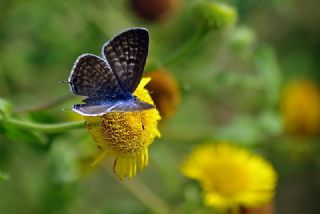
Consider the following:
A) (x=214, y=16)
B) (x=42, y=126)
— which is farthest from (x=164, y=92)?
(x=42, y=126)

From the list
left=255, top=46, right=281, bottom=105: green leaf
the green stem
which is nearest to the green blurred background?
left=255, top=46, right=281, bottom=105: green leaf

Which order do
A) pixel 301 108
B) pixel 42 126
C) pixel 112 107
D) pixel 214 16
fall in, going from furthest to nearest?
1. pixel 301 108
2. pixel 214 16
3. pixel 42 126
4. pixel 112 107

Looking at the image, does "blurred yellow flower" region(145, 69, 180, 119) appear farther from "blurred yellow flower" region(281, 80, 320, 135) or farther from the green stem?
"blurred yellow flower" region(281, 80, 320, 135)

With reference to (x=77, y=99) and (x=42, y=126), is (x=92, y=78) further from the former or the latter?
(x=77, y=99)

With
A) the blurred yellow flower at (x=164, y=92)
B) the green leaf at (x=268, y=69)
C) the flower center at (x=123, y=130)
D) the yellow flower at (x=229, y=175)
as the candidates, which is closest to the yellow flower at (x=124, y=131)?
the flower center at (x=123, y=130)

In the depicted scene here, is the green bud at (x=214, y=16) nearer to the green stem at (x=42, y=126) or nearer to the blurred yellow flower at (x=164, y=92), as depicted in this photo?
the blurred yellow flower at (x=164, y=92)

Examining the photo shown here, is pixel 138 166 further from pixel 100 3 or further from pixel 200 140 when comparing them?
pixel 100 3
